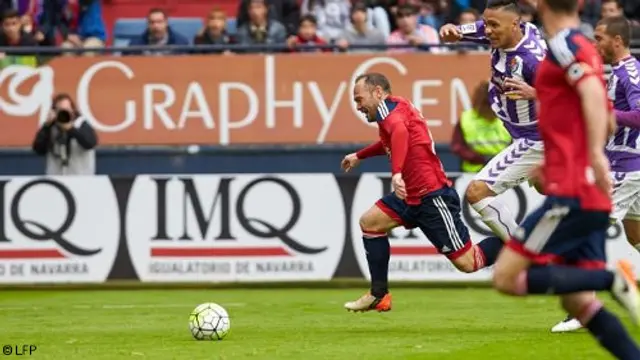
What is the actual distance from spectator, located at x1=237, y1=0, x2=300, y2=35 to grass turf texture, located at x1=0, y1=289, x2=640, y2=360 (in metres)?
4.52

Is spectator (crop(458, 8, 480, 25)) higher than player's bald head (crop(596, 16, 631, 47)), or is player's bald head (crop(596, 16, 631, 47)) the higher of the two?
spectator (crop(458, 8, 480, 25))

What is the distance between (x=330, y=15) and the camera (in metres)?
20.1

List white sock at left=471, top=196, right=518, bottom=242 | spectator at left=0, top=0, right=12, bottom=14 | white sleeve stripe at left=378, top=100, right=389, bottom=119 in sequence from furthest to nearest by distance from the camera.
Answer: spectator at left=0, top=0, right=12, bottom=14, white sock at left=471, top=196, right=518, bottom=242, white sleeve stripe at left=378, top=100, right=389, bottom=119

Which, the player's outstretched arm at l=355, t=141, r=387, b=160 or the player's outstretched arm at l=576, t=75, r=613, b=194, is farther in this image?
the player's outstretched arm at l=355, t=141, r=387, b=160

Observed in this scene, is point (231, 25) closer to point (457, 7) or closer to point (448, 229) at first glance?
point (457, 7)

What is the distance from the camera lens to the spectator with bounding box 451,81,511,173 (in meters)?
16.8

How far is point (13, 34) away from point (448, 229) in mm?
8944

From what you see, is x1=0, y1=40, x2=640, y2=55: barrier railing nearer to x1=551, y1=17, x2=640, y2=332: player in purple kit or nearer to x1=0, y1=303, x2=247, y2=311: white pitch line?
x1=0, y1=303, x2=247, y2=311: white pitch line

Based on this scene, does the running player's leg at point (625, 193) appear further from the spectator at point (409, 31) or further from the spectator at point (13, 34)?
the spectator at point (13, 34)

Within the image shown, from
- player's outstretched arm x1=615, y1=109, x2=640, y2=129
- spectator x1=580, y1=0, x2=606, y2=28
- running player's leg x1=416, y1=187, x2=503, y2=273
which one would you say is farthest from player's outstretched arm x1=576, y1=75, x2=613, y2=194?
spectator x1=580, y1=0, x2=606, y2=28

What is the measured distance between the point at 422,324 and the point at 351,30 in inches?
314

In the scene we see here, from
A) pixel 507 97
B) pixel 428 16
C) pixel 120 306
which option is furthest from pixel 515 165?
pixel 428 16

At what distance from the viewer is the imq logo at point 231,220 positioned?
16625 millimetres

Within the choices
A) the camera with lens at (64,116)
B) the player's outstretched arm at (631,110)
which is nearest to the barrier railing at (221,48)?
the camera with lens at (64,116)
